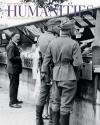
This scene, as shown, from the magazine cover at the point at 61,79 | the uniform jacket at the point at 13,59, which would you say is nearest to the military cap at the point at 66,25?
the magazine cover at the point at 61,79

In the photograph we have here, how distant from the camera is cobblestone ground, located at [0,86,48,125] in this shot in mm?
8955

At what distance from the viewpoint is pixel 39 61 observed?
333 inches

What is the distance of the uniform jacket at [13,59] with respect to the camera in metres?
10.6

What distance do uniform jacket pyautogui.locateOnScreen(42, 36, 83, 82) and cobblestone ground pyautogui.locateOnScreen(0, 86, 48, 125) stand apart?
182 centimetres

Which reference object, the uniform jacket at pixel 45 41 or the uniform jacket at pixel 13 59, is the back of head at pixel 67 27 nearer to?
the uniform jacket at pixel 45 41

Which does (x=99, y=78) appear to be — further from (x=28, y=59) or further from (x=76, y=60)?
(x=28, y=59)

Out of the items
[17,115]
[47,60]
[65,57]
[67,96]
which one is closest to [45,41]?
[47,60]

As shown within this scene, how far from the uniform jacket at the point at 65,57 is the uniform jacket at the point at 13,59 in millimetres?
3523

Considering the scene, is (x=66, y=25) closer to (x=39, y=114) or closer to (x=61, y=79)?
(x=61, y=79)

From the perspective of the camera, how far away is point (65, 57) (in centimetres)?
696

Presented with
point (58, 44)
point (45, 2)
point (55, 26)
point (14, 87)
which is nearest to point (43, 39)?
point (55, 26)

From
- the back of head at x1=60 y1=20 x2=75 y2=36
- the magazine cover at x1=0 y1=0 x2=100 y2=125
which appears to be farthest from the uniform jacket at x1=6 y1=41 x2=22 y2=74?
the back of head at x1=60 y1=20 x2=75 y2=36

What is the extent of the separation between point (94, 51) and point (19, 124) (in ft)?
8.00

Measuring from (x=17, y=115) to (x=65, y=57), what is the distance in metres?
3.19
